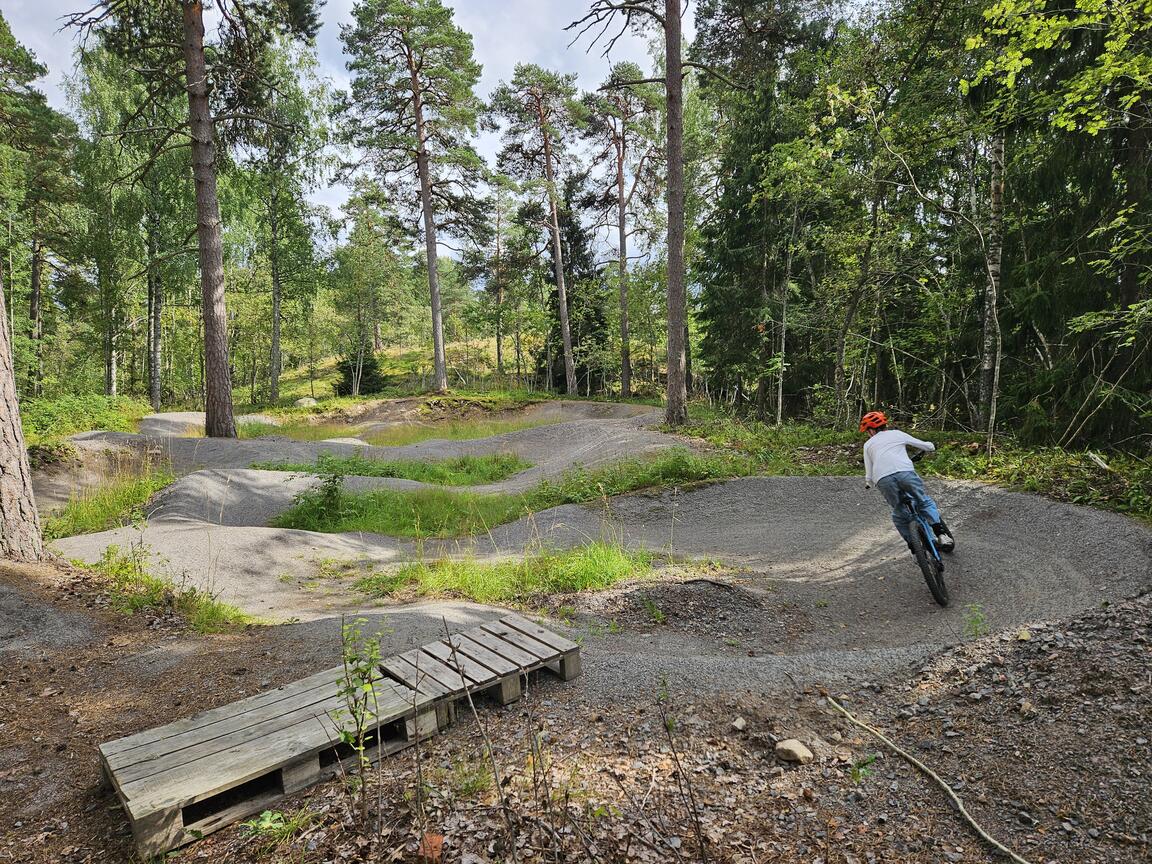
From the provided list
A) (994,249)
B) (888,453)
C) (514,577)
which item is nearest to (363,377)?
(514,577)

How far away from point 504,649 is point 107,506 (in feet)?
27.5

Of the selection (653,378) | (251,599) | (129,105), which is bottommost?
(251,599)

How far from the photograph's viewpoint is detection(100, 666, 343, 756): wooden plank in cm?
275

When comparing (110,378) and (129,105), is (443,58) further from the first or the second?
(110,378)

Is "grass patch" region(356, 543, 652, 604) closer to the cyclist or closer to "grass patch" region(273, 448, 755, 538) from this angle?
"grass patch" region(273, 448, 755, 538)

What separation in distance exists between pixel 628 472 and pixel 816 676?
6.55 m

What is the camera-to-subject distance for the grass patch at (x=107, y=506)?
7793mm

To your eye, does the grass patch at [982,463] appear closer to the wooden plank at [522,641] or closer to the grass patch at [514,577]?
the grass patch at [514,577]

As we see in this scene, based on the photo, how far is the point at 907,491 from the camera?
5.53m

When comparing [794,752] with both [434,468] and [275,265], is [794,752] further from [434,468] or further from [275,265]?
[275,265]

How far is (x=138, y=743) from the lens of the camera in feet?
9.02

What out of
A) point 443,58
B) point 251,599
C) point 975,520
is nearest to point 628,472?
point 975,520

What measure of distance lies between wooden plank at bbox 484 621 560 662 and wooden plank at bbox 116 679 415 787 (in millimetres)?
901

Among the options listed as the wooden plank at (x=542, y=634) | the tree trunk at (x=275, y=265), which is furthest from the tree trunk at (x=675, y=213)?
the tree trunk at (x=275, y=265)
